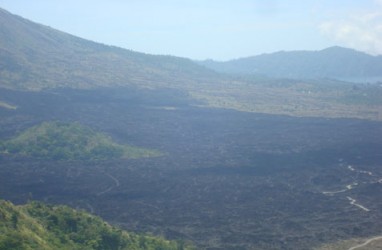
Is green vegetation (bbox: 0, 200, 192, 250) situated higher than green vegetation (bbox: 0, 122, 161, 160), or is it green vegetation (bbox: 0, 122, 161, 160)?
green vegetation (bbox: 0, 200, 192, 250)

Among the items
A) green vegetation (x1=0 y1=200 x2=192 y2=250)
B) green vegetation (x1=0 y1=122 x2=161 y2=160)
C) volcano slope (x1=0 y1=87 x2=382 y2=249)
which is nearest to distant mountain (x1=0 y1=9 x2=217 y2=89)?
volcano slope (x1=0 y1=87 x2=382 y2=249)

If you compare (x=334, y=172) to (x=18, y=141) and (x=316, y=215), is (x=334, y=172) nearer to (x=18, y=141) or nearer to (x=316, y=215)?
(x=316, y=215)

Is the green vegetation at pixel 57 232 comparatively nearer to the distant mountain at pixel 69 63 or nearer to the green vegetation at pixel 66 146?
the green vegetation at pixel 66 146

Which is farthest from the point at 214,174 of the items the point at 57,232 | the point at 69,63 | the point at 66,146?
the point at 69,63

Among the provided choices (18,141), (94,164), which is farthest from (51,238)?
(18,141)

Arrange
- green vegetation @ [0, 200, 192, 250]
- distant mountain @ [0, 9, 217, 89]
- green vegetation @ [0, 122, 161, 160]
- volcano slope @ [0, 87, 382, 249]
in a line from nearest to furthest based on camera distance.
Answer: green vegetation @ [0, 200, 192, 250] < volcano slope @ [0, 87, 382, 249] < green vegetation @ [0, 122, 161, 160] < distant mountain @ [0, 9, 217, 89]

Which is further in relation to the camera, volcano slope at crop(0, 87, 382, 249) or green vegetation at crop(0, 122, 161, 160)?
green vegetation at crop(0, 122, 161, 160)

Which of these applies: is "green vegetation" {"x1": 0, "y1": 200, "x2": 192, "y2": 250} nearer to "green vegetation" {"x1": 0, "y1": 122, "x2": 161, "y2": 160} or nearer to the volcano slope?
the volcano slope
